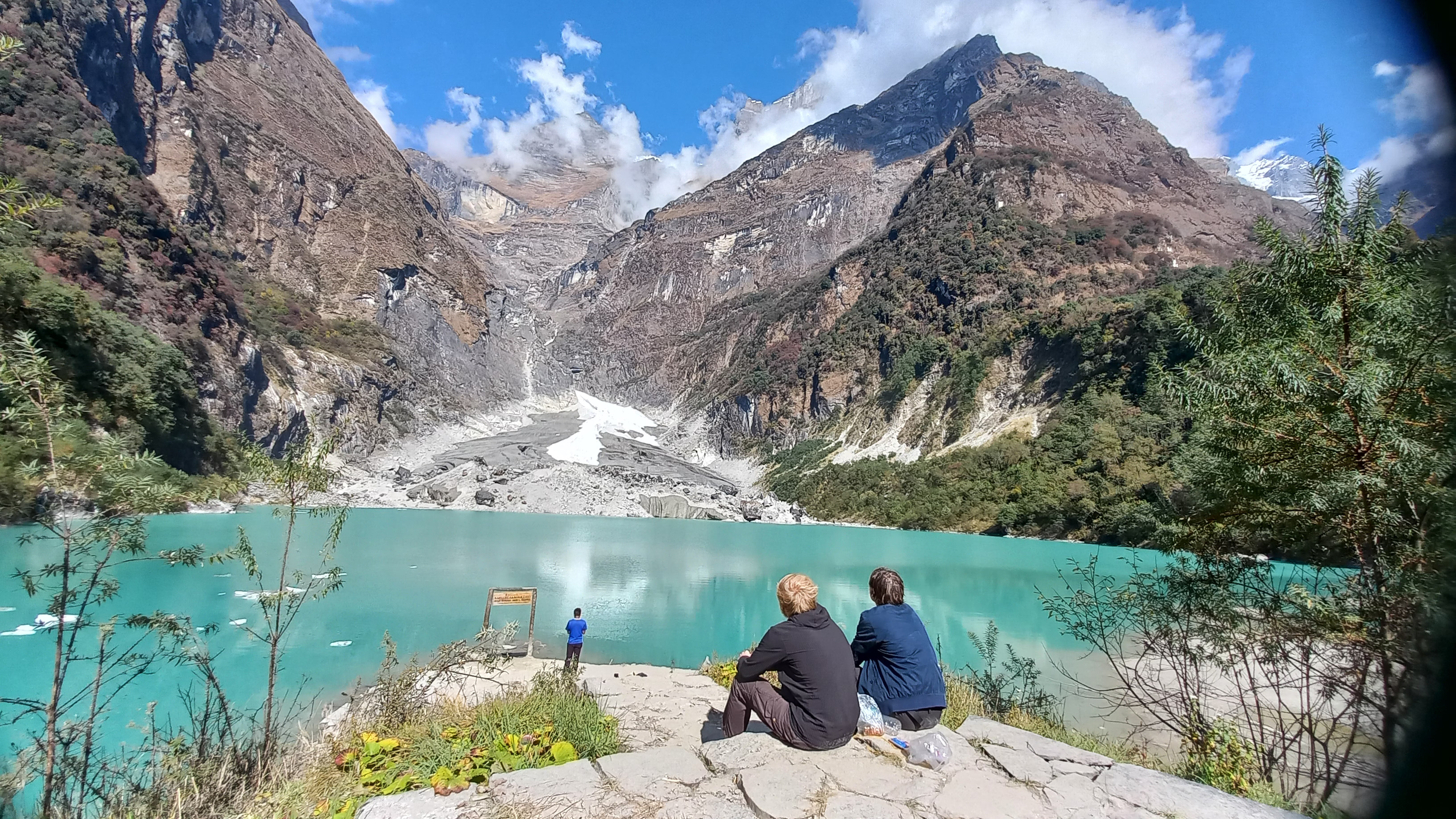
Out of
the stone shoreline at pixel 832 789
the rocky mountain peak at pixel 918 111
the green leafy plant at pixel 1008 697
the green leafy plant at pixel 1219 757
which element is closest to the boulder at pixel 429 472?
the green leafy plant at pixel 1008 697

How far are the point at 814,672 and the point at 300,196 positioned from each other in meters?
89.1

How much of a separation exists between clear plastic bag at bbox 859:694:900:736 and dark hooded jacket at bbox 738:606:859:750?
8 centimetres

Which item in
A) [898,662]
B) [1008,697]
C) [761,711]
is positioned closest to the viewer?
[761,711]

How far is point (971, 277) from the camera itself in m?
63.6

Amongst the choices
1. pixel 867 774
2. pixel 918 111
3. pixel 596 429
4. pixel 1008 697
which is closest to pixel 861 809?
pixel 867 774

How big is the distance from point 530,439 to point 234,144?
143 feet

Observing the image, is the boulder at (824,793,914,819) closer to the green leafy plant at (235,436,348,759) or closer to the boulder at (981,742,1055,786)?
the boulder at (981,742,1055,786)

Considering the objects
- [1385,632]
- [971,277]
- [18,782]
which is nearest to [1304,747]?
[1385,632]

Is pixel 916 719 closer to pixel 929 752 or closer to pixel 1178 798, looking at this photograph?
pixel 929 752

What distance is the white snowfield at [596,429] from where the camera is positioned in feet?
219

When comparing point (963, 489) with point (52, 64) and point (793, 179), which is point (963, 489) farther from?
point (793, 179)

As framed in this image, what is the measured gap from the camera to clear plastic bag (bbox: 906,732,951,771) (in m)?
3.07

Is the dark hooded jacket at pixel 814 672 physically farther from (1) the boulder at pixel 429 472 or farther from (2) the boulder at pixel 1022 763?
(1) the boulder at pixel 429 472

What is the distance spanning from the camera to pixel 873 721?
3584 mm
